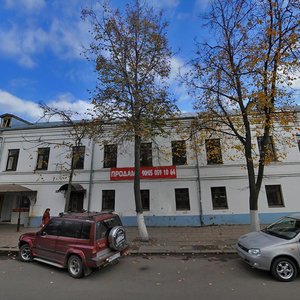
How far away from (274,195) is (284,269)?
9.83 metres

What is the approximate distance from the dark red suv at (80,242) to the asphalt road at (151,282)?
1.21ft

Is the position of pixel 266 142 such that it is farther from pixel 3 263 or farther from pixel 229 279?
pixel 3 263

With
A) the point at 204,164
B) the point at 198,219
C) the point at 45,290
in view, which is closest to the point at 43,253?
the point at 45,290

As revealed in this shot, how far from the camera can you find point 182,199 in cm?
1512

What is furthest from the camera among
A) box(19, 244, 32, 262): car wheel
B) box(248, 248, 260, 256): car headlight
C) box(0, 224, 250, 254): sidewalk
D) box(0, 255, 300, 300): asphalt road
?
box(0, 224, 250, 254): sidewalk

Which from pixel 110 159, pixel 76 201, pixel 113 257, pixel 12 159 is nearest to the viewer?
pixel 113 257

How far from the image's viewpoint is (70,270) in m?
6.55

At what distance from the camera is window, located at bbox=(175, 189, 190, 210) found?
1500cm

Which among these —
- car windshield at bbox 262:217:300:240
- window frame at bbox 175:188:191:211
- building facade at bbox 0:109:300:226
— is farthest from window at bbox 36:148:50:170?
car windshield at bbox 262:217:300:240

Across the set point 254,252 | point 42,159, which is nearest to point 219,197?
point 254,252

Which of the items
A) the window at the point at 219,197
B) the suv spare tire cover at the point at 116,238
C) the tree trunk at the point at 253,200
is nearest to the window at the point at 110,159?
the window at the point at 219,197

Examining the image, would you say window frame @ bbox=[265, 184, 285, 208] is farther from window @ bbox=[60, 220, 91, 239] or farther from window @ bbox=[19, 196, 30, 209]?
window @ bbox=[19, 196, 30, 209]

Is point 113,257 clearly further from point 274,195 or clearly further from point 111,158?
point 274,195

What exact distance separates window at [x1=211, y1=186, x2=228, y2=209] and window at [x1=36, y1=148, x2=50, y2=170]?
40.8 feet
